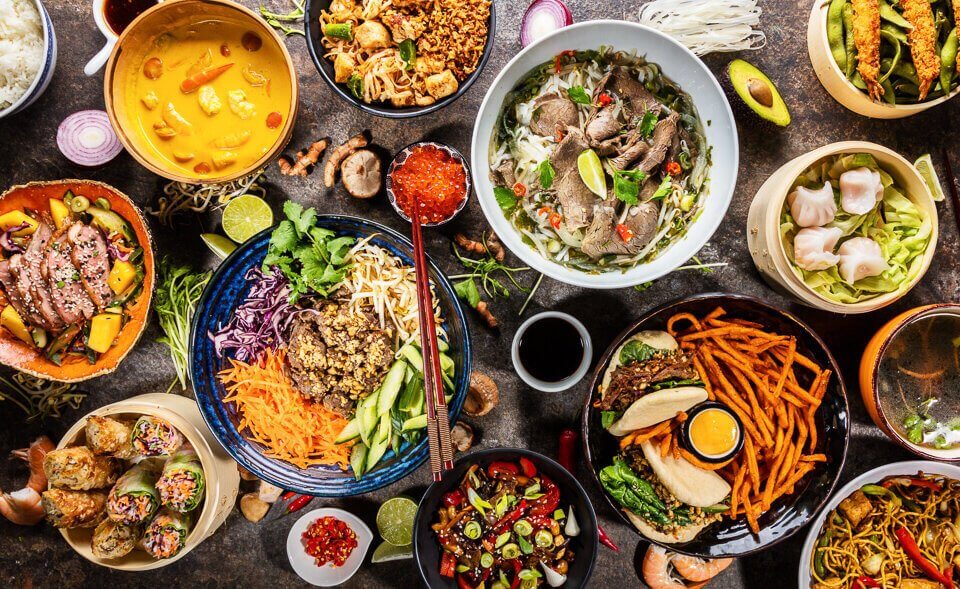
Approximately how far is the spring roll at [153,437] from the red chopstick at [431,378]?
1264 mm

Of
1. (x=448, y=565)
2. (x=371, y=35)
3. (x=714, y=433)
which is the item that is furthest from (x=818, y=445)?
(x=371, y=35)

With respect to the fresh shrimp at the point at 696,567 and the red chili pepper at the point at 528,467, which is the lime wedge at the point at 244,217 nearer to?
the red chili pepper at the point at 528,467

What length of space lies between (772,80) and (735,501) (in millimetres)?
2120

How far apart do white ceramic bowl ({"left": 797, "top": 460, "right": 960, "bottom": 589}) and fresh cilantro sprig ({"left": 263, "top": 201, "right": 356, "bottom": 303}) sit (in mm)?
2589

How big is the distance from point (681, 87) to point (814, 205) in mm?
810

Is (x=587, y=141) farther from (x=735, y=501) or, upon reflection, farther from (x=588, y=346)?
(x=735, y=501)

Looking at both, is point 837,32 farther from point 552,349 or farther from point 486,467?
point 486,467

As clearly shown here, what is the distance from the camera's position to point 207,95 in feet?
8.89

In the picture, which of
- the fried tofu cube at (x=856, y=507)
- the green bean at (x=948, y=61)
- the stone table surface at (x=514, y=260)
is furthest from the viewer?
the stone table surface at (x=514, y=260)

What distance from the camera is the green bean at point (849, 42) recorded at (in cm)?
271

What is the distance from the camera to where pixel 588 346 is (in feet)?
9.48

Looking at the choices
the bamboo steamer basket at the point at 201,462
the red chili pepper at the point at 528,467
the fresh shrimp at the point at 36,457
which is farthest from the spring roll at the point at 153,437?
the red chili pepper at the point at 528,467

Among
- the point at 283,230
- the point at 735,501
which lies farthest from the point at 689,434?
the point at 283,230

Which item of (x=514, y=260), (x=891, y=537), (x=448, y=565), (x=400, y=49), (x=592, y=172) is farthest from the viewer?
(x=514, y=260)
